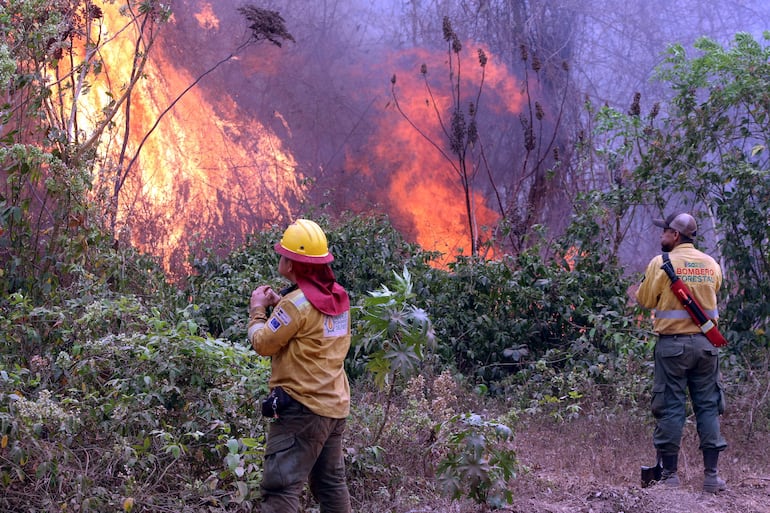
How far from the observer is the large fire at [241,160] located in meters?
11.0

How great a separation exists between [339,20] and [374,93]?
4.12 ft

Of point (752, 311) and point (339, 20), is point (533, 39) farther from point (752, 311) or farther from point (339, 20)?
point (752, 311)

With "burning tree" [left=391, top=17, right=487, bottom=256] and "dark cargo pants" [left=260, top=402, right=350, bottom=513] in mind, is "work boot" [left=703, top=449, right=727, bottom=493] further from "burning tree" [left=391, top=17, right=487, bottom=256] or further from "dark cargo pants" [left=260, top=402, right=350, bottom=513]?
"burning tree" [left=391, top=17, right=487, bottom=256]

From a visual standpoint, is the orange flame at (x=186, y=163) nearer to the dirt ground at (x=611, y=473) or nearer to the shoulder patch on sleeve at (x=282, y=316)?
the dirt ground at (x=611, y=473)

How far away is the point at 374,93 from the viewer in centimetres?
1255

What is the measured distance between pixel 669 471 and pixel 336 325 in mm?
3281

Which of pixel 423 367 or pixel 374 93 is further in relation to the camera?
pixel 374 93

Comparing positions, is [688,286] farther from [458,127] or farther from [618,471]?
[458,127]

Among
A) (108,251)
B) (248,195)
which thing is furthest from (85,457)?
(248,195)

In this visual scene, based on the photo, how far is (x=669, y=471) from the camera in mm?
6031

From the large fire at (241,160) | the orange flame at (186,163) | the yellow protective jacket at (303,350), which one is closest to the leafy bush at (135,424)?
the yellow protective jacket at (303,350)

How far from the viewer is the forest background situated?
201 inches

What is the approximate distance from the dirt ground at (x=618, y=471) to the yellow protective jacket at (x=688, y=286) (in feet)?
4.04

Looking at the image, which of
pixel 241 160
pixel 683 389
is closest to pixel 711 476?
pixel 683 389
